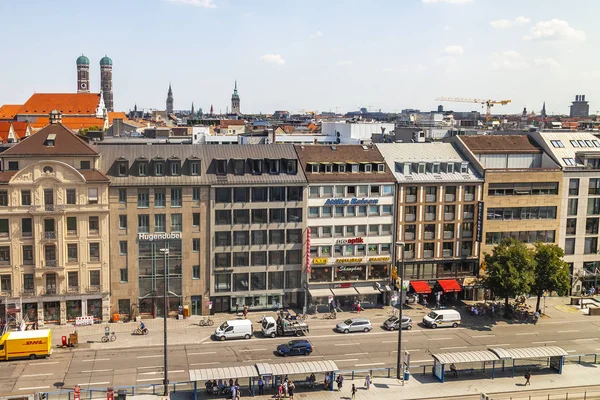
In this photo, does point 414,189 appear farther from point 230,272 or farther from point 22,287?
point 22,287

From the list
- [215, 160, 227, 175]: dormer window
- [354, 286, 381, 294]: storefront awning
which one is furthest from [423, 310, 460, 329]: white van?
[215, 160, 227, 175]: dormer window

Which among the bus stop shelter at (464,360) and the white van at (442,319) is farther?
the white van at (442,319)

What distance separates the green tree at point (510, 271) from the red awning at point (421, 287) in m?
7.47

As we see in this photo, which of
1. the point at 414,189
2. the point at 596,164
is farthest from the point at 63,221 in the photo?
the point at 596,164

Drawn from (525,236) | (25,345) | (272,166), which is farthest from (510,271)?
(25,345)

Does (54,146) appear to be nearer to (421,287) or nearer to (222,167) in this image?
(222,167)

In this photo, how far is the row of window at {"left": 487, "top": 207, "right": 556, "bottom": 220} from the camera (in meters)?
86.2

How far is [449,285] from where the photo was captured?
84.0 metres

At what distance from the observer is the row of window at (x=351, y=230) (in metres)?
80.7

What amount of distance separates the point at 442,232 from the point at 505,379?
1099 inches

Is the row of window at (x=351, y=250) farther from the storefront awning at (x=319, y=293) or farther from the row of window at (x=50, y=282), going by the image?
the row of window at (x=50, y=282)

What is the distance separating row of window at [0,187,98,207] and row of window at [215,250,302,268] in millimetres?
15697

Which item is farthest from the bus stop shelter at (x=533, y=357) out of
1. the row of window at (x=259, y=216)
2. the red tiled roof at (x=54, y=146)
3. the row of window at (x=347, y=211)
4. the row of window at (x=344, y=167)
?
the red tiled roof at (x=54, y=146)

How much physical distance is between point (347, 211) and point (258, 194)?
11576 mm
